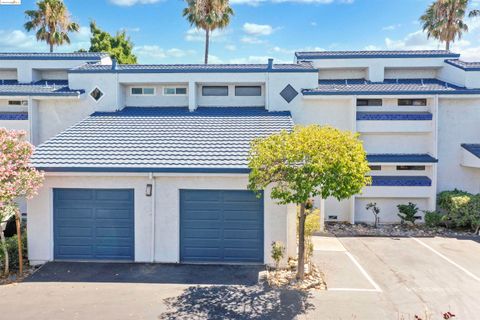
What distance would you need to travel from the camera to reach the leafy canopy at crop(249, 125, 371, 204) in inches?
377

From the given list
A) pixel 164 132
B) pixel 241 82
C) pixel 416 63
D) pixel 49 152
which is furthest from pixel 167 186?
pixel 416 63

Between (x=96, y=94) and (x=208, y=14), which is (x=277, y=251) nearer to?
(x=96, y=94)

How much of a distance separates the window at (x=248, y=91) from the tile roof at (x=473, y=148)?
430 inches

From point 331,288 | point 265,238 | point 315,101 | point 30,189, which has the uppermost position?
point 315,101

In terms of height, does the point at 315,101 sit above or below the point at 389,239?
above

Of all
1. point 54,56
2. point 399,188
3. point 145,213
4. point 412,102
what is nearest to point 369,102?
point 412,102

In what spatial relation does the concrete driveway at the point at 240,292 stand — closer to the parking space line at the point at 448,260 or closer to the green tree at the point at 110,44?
the parking space line at the point at 448,260

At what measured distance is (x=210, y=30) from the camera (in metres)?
34.7

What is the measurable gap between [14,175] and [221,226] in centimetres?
659

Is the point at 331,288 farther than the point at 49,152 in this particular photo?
No

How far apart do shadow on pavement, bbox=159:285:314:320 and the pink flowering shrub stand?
5.63 metres

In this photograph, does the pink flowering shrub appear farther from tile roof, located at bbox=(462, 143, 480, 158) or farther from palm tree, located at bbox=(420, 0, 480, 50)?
palm tree, located at bbox=(420, 0, 480, 50)

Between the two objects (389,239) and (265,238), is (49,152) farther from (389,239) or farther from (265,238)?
(389,239)

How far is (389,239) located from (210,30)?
85.8ft
